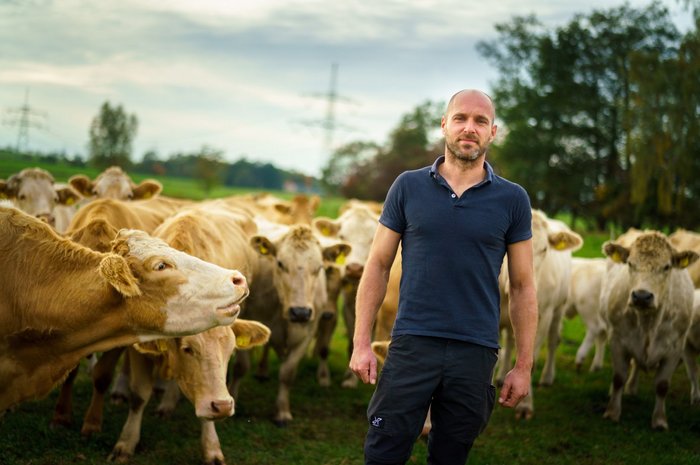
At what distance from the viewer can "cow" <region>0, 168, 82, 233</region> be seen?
9.52 m

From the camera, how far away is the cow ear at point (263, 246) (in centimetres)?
771

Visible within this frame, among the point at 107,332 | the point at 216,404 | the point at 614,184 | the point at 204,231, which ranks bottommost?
the point at 216,404

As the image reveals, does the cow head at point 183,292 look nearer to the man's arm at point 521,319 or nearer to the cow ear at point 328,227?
the man's arm at point 521,319

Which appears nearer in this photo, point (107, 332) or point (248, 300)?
point (107, 332)

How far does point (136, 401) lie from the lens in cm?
594

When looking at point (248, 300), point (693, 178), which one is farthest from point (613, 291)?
point (693, 178)

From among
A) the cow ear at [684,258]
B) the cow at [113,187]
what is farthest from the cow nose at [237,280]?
the cow at [113,187]

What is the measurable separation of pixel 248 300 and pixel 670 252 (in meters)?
4.45

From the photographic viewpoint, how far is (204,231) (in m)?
6.66

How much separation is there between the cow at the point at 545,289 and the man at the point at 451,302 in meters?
3.45

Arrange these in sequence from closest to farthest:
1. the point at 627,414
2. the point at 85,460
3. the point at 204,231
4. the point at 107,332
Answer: the point at 107,332, the point at 85,460, the point at 204,231, the point at 627,414

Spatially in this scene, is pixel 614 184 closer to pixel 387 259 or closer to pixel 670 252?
pixel 670 252

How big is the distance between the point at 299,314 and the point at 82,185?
5319 mm

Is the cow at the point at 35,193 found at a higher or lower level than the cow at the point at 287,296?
higher
